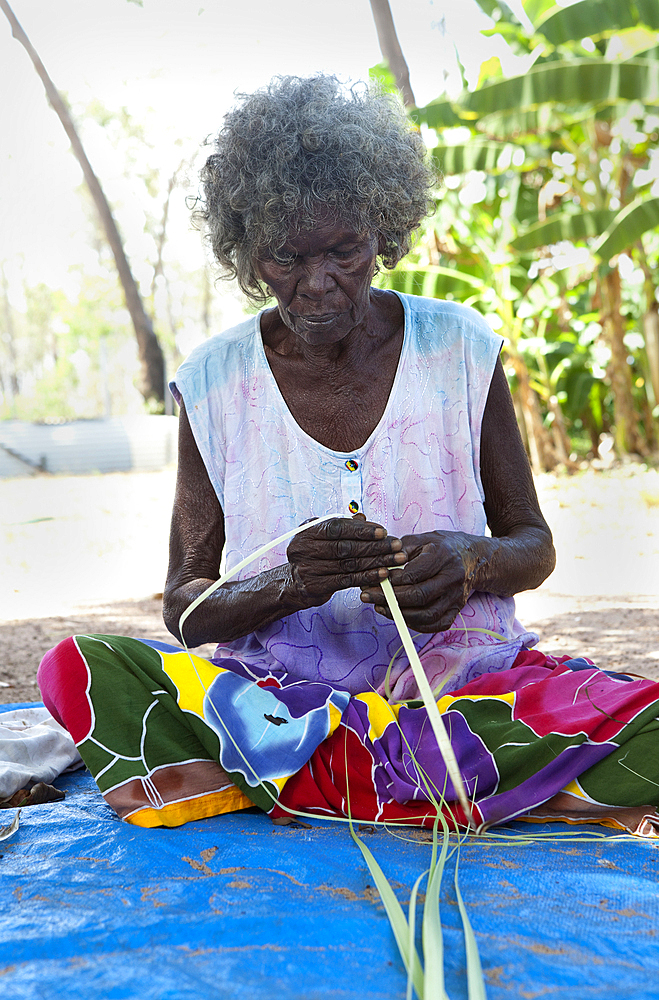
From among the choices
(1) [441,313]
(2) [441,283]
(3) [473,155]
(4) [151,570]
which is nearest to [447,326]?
(1) [441,313]

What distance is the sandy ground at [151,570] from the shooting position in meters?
3.90

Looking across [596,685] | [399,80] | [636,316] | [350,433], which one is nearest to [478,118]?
[399,80]

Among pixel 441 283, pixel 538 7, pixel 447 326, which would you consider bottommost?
pixel 447 326

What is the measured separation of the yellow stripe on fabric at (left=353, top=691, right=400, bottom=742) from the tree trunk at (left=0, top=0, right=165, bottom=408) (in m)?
11.6

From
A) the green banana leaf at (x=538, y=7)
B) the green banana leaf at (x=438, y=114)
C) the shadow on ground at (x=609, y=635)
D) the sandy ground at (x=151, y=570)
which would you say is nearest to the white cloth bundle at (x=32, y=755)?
the sandy ground at (x=151, y=570)

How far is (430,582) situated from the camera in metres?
1.50

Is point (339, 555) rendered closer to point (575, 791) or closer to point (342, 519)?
point (342, 519)

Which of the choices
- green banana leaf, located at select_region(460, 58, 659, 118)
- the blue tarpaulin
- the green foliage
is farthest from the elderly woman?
green banana leaf, located at select_region(460, 58, 659, 118)

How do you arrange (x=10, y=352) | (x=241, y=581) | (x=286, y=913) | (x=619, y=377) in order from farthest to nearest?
(x=10, y=352)
(x=619, y=377)
(x=241, y=581)
(x=286, y=913)

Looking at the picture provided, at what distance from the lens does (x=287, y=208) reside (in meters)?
1.65

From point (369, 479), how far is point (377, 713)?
509mm

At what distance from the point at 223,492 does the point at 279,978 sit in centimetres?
116

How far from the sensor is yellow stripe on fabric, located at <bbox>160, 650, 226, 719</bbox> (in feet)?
5.17

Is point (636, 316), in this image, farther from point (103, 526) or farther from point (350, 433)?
point (350, 433)
